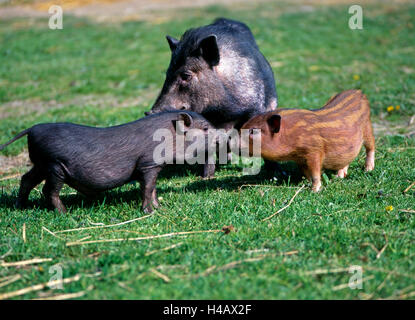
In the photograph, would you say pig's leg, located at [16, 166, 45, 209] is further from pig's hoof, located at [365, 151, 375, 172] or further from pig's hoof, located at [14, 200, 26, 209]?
pig's hoof, located at [365, 151, 375, 172]

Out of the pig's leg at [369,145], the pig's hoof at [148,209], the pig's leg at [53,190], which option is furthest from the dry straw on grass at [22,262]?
the pig's leg at [369,145]

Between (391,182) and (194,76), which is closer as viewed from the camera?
(391,182)

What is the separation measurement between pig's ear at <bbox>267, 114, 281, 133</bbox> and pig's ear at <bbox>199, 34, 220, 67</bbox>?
122cm

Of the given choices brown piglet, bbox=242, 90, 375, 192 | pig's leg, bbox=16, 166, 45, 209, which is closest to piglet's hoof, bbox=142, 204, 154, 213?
pig's leg, bbox=16, 166, 45, 209

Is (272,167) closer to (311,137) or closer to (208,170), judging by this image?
(208,170)

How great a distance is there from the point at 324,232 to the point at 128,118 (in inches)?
185

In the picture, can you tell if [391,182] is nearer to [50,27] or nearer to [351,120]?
[351,120]

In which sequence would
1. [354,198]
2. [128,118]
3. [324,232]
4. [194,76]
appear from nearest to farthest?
[324,232] < [354,198] < [194,76] < [128,118]

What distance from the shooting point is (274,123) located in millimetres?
4957

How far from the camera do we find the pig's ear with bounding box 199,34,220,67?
569 centimetres

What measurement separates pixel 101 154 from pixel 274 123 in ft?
5.37

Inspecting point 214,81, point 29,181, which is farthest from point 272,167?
point 29,181
